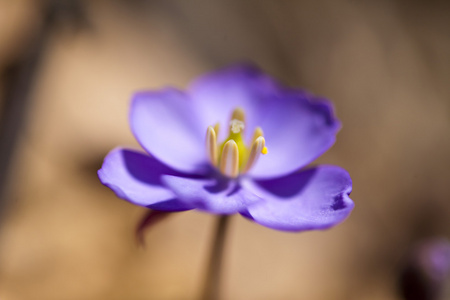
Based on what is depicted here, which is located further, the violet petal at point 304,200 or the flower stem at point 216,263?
the flower stem at point 216,263

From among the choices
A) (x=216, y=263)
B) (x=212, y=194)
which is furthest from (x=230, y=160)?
(x=216, y=263)

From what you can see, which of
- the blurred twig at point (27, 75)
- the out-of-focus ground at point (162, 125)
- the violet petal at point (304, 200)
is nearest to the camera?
the violet petal at point (304, 200)

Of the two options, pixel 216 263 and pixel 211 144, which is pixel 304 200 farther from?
pixel 216 263

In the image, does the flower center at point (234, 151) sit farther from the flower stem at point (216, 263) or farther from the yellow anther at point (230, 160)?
the flower stem at point (216, 263)

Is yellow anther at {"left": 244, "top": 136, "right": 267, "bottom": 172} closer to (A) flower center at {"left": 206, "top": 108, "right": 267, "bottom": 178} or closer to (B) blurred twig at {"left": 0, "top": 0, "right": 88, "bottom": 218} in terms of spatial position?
(A) flower center at {"left": 206, "top": 108, "right": 267, "bottom": 178}

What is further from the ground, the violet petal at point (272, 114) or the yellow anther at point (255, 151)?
the violet petal at point (272, 114)

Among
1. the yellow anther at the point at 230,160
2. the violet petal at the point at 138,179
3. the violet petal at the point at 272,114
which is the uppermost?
the violet petal at the point at 272,114

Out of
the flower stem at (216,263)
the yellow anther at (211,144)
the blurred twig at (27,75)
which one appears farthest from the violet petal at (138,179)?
the blurred twig at (27,75)

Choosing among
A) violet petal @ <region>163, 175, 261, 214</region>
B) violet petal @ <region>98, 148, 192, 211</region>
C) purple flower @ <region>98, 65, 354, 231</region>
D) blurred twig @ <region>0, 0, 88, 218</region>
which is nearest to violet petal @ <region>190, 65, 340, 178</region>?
purple flower @ <region>98, 65, 354, 231</region>
